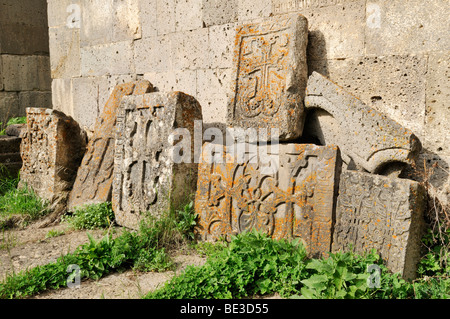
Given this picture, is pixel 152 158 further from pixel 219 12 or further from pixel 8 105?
pixel 8 105

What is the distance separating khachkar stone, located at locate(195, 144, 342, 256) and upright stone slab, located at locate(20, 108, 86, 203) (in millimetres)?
1944

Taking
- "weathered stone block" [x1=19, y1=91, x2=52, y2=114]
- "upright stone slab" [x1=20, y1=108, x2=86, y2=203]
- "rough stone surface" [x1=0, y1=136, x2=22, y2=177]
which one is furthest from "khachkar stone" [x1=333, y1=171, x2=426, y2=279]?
"weathered stone block" [x1=19, y1=91, x2=52, y2=114]

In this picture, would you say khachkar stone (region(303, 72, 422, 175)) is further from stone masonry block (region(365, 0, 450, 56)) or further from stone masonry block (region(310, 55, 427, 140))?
stone masonry block (region(365, 0, 450, 56))

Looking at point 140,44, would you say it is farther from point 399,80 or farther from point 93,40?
point 399,80

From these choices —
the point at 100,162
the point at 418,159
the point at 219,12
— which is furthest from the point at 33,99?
the point at 418,159

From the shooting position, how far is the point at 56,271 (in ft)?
10.1

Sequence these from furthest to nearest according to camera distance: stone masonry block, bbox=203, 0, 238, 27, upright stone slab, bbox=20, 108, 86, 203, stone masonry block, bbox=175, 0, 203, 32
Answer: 1. stone masonry block, bbox=175, 0, 203, 32
2. upright stone slab, bbox=20, 108, 86, 203
3. stone masonry block, bbox=203, 0, 238, 27

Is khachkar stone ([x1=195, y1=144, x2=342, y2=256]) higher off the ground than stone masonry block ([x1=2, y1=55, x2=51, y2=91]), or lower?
lower

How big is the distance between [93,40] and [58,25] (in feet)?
3.40

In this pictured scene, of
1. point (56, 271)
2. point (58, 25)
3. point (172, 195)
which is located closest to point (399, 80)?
point (172, 195)

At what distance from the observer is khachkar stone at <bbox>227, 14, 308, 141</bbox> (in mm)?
3543

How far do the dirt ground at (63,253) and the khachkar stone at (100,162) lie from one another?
0.40 meters

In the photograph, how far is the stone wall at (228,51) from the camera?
3252 millimetres

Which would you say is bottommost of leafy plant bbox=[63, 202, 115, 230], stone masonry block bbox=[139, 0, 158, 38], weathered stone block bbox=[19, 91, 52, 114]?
leafy plant bbox=[63, 202, 115, 230]
